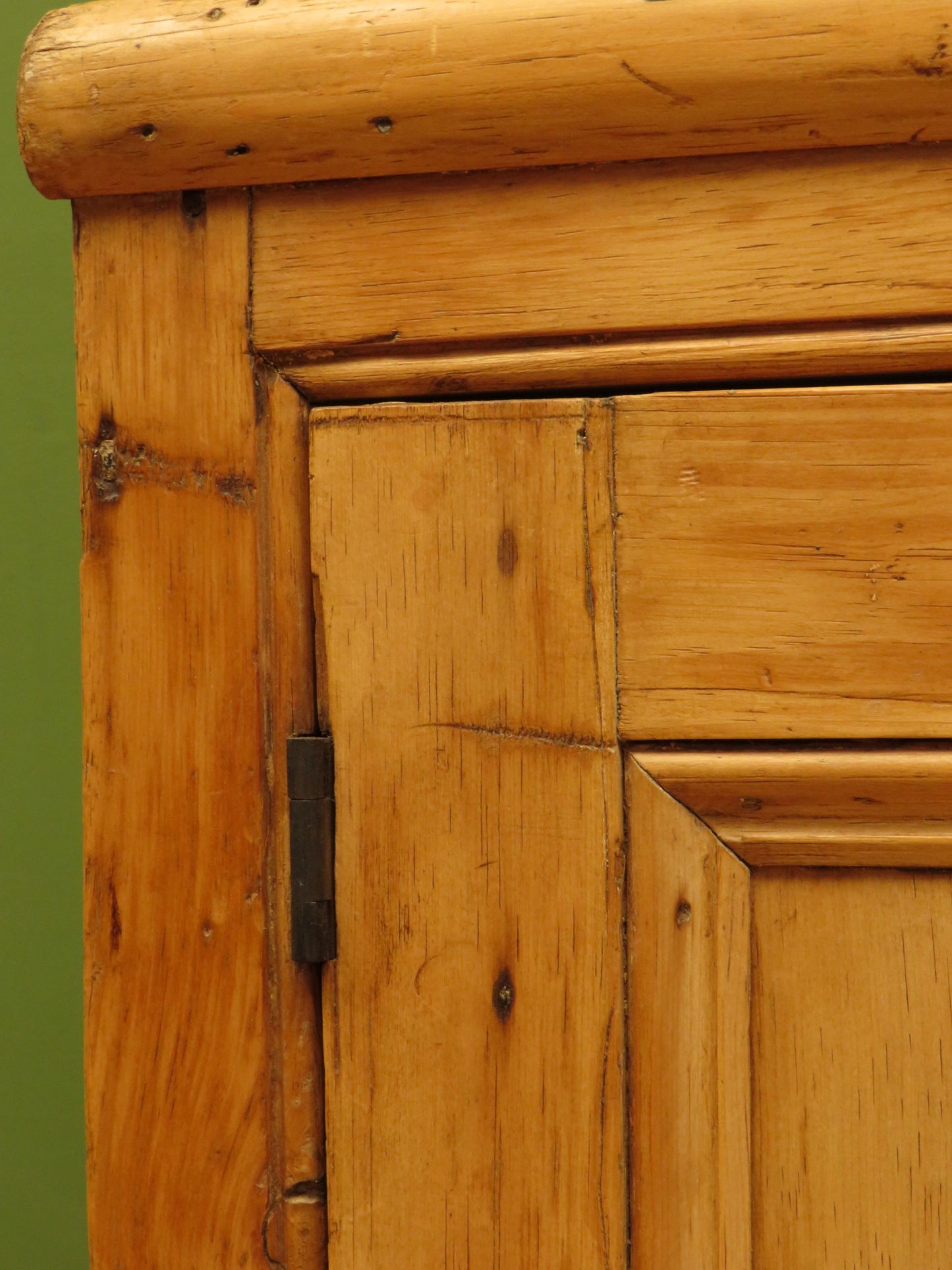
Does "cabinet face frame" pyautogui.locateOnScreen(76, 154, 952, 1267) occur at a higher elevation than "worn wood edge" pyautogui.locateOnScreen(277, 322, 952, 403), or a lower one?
lower

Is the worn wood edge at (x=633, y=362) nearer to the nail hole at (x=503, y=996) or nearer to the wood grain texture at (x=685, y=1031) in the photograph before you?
the wood grain texture at (x=685, y=1031)

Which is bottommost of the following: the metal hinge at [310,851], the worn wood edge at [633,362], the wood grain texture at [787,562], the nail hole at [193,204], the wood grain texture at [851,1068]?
the wood grain texture at [851,1068]

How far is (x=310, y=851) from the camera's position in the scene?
495 mm

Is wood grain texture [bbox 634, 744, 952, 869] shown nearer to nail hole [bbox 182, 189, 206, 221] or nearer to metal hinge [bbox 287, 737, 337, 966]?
metal hinge [bbox 287, 737, 337, 966]

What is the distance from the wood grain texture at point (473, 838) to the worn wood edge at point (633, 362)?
0.05ft

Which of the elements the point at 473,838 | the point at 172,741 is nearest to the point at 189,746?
the point at 172,741

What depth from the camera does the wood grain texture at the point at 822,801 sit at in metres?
0.46

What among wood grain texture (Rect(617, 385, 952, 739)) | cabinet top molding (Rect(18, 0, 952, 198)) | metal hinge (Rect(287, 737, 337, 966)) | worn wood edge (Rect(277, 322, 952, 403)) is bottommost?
metal hinge (Rect(287, 737, 337, 966))

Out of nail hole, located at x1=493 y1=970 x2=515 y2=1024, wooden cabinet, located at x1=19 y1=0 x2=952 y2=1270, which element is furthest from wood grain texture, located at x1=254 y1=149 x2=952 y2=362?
nail hole, located at x1=493 y1=970 x2=515 y2=1024

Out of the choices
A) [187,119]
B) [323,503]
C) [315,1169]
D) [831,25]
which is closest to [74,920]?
[315,1169]

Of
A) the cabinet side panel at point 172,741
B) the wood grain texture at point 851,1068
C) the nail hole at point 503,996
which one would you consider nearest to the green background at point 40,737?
the cabinet side panel at point 172,741

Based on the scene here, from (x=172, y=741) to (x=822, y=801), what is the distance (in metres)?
0.33

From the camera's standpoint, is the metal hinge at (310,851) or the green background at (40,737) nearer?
the metal hinge at (310,851)

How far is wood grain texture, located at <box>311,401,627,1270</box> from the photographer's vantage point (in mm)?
480
